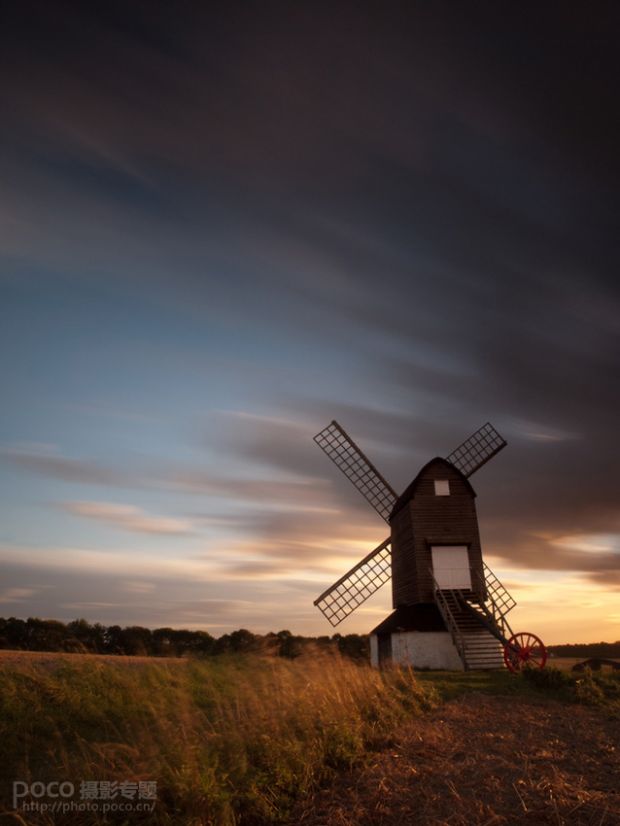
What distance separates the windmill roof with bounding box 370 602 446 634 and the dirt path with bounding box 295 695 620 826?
15.7 meters

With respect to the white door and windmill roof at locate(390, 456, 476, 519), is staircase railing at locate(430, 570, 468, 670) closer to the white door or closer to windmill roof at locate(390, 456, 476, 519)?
the white door

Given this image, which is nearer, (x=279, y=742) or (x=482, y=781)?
(x=482, y=781)

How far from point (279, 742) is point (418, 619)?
68.9ft

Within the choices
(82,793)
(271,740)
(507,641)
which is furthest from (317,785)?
(507,641)

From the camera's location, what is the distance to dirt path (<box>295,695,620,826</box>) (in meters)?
6.56

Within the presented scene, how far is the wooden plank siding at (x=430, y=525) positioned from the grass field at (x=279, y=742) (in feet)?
40.0

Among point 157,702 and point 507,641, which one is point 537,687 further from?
point 157,702

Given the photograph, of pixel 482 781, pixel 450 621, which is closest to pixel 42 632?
pixel 450 621

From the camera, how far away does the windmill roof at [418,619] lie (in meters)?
27.3

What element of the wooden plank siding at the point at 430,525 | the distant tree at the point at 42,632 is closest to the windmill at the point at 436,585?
the wooden plank siding at the point at 430,525

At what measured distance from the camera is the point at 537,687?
18.4 m

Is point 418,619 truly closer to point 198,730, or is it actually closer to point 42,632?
point 198,730

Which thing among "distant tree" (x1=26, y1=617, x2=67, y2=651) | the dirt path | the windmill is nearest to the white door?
the windmill

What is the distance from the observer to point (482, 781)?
25.4 ft
